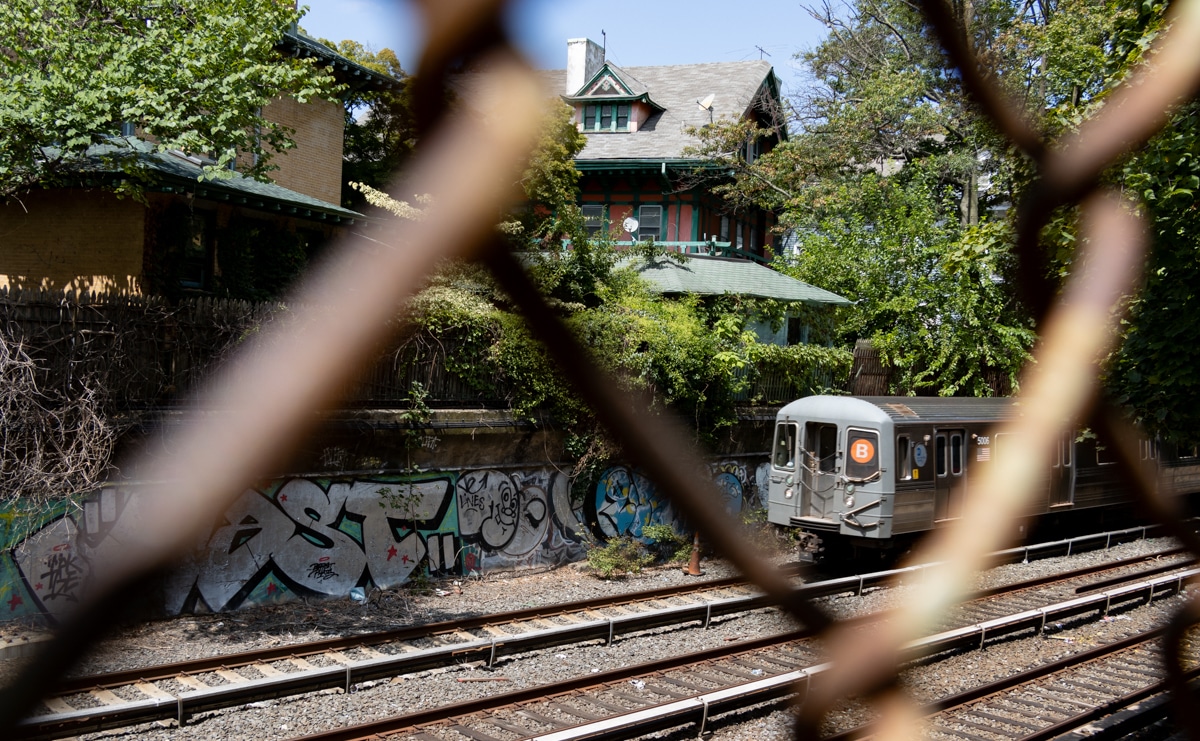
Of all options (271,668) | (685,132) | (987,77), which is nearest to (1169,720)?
(271,668)

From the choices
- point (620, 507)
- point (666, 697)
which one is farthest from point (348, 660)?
point (620, 507)

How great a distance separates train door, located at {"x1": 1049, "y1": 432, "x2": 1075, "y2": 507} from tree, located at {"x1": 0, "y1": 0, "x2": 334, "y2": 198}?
13.0 meters

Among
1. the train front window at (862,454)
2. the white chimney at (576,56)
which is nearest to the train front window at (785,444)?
the train front window at (862,454)

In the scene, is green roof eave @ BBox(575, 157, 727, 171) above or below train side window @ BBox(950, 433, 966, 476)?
above

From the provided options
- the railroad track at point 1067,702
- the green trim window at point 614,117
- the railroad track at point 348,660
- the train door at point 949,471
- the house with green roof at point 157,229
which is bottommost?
the railroad track at point 1067,702

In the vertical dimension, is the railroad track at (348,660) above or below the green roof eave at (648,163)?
below

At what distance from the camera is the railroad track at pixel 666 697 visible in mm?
7551

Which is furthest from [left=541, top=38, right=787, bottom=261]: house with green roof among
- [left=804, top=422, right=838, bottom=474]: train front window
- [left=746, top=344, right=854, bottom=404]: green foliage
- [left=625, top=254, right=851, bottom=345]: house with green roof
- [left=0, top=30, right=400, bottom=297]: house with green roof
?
[left=0, top=30, right=400, bottom=297]: house with green roof

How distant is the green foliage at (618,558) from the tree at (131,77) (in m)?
7.25

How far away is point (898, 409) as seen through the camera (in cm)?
1456

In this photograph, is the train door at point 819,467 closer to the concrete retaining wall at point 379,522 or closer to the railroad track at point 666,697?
the concrete retaining wall at point 379,522

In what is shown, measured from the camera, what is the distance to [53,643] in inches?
29.9

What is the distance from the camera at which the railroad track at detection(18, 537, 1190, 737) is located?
7.57 m

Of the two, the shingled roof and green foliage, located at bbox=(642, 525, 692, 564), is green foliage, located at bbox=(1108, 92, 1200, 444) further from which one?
the shingled roof
